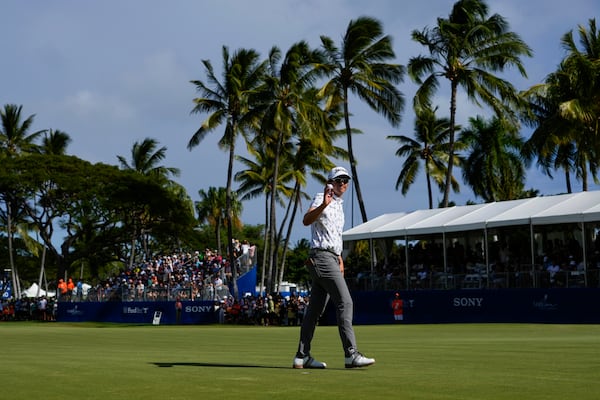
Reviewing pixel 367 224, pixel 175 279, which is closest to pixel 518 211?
pixel 367 224

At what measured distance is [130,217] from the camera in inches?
2552

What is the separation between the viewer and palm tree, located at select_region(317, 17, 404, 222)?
46.5 m

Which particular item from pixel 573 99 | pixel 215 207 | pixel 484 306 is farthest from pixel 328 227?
pixel 215 207

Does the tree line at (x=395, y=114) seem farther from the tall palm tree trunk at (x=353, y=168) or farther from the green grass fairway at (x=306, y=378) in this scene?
the green grass fairway at (x=306, y=378)

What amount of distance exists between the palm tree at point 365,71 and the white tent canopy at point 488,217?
10.1 metres

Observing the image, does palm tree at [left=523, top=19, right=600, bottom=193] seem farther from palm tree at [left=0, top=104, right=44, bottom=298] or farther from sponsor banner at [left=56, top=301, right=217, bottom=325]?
palm tree at [left=0, top=104, right=44, bottom=298]

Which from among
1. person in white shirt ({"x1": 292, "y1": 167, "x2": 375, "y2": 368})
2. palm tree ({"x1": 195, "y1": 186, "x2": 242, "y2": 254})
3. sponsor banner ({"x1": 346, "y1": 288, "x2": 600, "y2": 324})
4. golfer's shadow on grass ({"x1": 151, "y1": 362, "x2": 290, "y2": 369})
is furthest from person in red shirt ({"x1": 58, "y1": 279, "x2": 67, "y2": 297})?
person in white shirt ({"x1": 292, "y1": 167, "x2": 375, "y2": 368})

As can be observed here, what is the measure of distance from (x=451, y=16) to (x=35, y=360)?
37.4 meters

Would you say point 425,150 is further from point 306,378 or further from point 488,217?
point 306,378

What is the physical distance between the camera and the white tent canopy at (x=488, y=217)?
29.4 metres

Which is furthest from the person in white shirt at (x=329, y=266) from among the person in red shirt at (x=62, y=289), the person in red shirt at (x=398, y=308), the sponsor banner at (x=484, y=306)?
the person in red shirt at (x=62, y=289)

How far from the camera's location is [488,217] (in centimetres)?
3234

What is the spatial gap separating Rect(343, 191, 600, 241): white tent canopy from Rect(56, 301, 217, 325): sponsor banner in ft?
28.8

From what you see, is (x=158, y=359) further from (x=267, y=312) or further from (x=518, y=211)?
(x=267, y=312)
